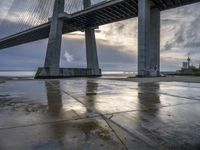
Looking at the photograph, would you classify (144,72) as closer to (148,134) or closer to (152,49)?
(152,49)

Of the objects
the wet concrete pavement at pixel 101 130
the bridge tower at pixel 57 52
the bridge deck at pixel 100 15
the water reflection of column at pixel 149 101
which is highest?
the bridge deck at pixel 100 15

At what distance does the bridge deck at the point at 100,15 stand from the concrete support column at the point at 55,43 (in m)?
1.72

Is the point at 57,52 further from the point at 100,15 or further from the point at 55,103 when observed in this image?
the point at 55,103

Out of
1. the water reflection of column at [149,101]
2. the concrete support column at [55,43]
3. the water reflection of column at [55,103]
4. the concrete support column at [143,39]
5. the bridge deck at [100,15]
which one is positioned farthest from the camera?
the concrete support column at [55,43]

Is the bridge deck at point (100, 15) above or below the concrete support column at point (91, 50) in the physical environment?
above

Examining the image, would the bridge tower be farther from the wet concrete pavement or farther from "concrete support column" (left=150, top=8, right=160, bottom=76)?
the wet concrete pavement

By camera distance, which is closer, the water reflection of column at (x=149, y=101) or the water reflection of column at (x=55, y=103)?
the water reflection of column at (x=55, y=103)

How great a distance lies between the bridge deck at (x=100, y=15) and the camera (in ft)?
77.7

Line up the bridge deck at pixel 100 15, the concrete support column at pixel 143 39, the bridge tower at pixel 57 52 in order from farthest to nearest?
the bridge tower at pixel 57 52, the bridge deck at pixel 100 15, the concrete support column at pixel 143 39

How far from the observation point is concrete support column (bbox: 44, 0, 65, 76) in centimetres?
2764

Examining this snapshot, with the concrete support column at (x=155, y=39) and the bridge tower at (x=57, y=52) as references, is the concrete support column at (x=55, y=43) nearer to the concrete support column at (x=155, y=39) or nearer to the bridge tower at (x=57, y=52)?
the bridge tower at (x=57, y=52)

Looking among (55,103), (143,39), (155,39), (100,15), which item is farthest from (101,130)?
(100,15)

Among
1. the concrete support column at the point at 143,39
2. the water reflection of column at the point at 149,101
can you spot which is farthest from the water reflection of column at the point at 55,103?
the concrete support column at the point at 143,39

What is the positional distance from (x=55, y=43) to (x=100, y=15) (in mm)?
7983
